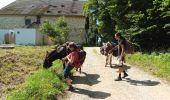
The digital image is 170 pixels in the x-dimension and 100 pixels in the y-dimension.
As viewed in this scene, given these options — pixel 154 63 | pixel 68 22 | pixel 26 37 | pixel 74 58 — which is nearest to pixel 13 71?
pixel 74 58

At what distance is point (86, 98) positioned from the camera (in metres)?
13.4

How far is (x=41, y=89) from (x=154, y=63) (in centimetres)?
870

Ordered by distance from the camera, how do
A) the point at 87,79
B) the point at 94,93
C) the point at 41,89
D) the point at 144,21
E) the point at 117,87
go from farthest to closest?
the point at 144,21
the point at 87,79
the point at 117,87
the point at 94,93
the point at 41,89

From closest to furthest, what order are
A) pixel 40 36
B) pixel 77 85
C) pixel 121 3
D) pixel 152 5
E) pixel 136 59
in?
pixel 77 85
pixel 136 59
pixel 152 5
pixel 121 3
pixel 40 36

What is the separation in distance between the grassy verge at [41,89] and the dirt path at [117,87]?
0.54m

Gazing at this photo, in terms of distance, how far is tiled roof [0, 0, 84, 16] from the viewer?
2726 inches

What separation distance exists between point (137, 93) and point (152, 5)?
14458mm

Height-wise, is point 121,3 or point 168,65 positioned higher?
point 121,3

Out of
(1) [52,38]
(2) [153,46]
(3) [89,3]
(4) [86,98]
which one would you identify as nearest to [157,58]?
(2) [153,46]

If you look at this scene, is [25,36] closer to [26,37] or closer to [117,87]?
[26,37]

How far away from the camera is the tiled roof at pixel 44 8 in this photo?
6925 cm

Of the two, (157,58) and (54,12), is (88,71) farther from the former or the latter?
(54,12)

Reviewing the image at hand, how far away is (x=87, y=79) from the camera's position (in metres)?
17.3

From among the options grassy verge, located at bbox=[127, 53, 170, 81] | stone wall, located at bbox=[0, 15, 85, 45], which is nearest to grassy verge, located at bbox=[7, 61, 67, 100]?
grassy verge, located at bbox=[127, 53, 170, 81]
